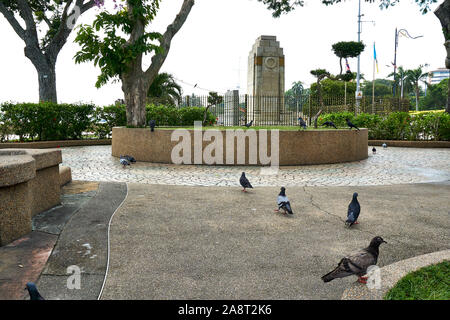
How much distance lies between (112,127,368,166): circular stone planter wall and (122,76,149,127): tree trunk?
2465 mm

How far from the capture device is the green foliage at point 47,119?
663 inches

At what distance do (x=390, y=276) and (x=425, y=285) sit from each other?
41 cm

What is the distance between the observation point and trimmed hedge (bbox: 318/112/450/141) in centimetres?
1886

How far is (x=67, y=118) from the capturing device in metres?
18.7

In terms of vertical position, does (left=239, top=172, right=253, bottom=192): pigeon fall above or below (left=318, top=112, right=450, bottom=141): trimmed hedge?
below

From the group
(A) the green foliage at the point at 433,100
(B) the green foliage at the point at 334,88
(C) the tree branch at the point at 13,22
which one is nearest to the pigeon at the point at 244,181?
(C) the tree branch at the point at 13,22

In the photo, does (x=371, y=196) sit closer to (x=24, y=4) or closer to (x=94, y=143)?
(x=94, y=143)

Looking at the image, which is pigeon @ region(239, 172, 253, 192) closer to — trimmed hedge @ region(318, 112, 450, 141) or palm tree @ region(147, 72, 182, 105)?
trimmed hedge @ region(318, 112, 450, 141)

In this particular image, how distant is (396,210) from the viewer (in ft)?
20.1

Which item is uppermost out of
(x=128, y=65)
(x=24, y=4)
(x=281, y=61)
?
(x=24, y=4)

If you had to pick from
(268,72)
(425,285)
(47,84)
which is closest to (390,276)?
(425,285)

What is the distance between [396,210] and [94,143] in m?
17.0

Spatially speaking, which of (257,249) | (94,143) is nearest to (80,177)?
(257,249)

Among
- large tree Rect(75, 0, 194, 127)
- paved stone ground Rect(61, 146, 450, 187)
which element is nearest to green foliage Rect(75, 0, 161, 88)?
large tree Rect(75, 0, 194, 127)
